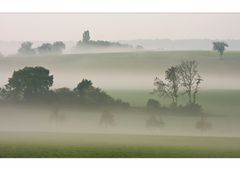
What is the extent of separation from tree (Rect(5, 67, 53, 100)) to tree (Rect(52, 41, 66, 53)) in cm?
16

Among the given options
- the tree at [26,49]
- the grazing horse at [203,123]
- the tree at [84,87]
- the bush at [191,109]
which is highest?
the tree at [26,49]

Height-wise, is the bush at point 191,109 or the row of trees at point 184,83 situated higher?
the row of trees at point 184,83

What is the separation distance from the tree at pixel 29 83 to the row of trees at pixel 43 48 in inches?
4.8

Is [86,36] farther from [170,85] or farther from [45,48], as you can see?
[170,85]

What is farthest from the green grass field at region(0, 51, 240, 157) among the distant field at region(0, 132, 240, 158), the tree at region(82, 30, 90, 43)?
the tree at region(82, 30, 90, 43)

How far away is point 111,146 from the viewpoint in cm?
436

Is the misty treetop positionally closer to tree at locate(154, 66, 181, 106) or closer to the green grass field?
the green grass field

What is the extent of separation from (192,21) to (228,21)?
0.26m

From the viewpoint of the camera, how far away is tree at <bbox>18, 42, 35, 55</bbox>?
445 cm

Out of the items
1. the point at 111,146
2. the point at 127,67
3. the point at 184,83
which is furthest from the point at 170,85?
the point at 111,146

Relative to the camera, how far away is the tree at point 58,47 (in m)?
4.45

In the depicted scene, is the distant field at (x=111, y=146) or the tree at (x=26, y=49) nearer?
the distant field at (x=111, y=146)

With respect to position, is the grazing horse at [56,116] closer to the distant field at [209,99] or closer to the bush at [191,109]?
the distant field at [209,99]

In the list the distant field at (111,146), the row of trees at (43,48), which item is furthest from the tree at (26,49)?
the distant field at (111,146)
